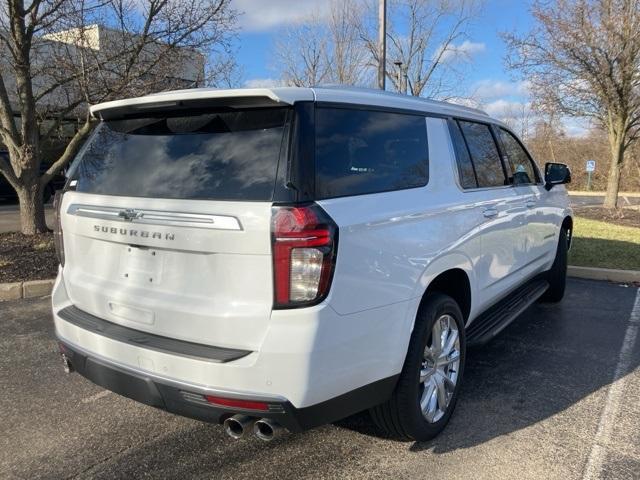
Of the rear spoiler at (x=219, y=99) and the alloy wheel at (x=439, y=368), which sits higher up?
the rear spoiler at (x=219, y=99)

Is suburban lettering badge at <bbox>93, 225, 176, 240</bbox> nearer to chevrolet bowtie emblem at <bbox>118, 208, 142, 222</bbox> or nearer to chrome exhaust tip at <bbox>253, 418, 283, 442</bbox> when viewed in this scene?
chevrolet bowtie emblem at <bbox>118, 208, 142, 222</bbox>

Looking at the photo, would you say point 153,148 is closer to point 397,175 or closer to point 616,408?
point 397,175

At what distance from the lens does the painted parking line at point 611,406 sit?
2886 mm

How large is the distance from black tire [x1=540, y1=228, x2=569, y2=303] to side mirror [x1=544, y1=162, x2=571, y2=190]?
66 cm

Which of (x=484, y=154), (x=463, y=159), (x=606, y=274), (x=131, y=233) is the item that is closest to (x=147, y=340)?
(x=131, y=233)

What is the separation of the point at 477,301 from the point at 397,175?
49.3 inches

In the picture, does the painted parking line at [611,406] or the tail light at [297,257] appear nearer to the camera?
the tail light at [297,257]

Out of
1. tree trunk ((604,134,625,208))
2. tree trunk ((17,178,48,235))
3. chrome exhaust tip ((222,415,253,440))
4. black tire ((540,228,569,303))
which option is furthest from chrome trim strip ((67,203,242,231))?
tree trunk ((604,134,625,208))

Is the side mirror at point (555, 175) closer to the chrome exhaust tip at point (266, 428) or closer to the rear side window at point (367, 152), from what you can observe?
the rear side window at point (367, 152)

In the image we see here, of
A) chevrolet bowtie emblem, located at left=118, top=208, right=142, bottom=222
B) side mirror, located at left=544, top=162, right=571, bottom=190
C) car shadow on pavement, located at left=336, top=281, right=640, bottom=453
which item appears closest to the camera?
chevrolet bowtie emblem, located at left=118, top=208, right=142, bottom=222

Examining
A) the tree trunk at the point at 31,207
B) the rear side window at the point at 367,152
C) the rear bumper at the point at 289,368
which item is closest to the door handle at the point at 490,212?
the rear side window at the point at 367,152

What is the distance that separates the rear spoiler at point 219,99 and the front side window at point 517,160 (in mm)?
2683

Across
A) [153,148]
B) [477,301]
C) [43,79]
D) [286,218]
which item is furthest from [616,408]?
[43,79]

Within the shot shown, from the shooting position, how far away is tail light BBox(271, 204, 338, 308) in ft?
7.37
